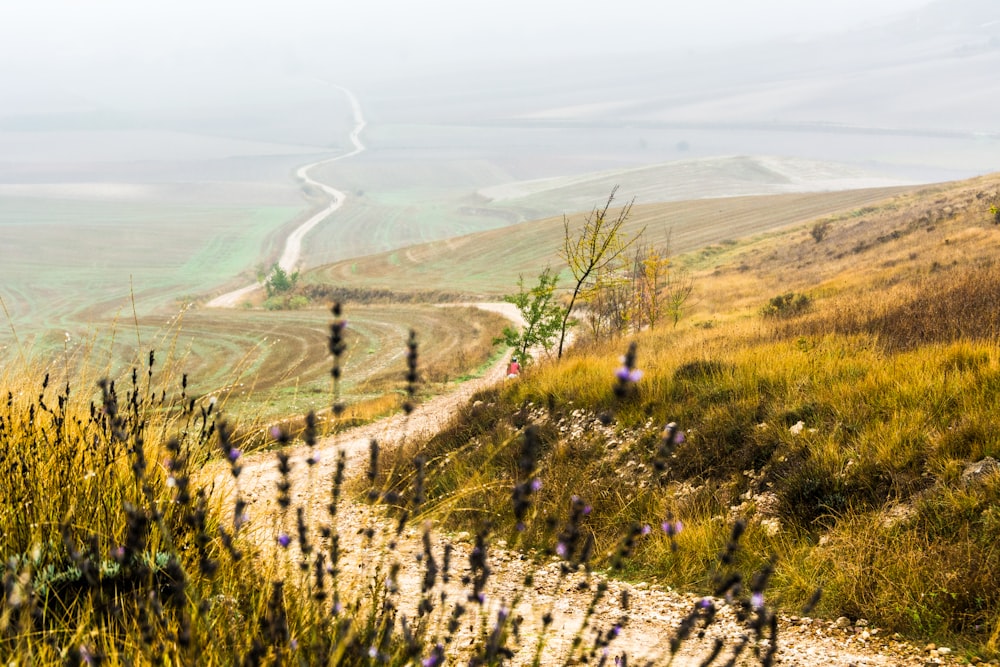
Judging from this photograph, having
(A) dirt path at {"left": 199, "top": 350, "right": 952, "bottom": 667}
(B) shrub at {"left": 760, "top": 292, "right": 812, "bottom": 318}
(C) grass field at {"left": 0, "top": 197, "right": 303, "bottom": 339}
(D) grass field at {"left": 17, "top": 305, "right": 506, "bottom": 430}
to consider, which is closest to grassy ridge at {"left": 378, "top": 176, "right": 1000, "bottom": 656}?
(A) dirt path at {"left": 199, "top": 350, "right": 952, "bottom": 667}

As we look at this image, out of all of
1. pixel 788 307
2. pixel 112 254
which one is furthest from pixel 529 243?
pixel 112 254

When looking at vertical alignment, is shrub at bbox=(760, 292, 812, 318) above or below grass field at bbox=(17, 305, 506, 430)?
above

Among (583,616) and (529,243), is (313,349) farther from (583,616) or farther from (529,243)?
(529,243)

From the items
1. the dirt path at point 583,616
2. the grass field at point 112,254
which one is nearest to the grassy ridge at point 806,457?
the dirt path at point 583,616

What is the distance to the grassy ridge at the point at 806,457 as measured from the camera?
4676mm

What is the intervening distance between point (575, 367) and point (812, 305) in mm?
8369

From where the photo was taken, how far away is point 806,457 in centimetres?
662

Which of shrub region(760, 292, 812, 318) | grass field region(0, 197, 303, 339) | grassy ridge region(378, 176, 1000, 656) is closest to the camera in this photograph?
grassy ridge region(378, 176, 1000, 656)

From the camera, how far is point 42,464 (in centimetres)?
404

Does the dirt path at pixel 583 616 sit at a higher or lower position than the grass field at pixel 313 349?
higher

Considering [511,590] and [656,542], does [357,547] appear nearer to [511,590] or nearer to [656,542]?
[511,590]

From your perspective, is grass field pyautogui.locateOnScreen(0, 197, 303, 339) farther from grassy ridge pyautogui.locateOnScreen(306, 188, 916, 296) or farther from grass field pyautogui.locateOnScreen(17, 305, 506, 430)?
grassy ridge pyautogui.locateOnScreen(306, 188, 916, 296)

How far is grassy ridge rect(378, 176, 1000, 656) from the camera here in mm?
4676

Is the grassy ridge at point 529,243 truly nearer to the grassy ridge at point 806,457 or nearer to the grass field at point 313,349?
the grass field at point 313,349
